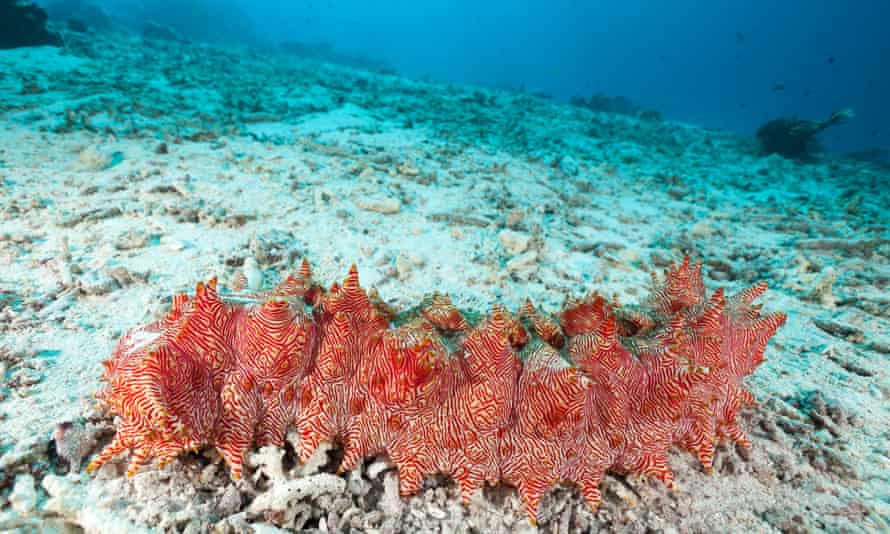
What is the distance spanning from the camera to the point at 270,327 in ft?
6.43

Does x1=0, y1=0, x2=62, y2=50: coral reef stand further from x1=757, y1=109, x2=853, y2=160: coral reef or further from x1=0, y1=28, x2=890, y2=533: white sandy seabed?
x1=757, y1=109, x2=853, y2=160: coral reef

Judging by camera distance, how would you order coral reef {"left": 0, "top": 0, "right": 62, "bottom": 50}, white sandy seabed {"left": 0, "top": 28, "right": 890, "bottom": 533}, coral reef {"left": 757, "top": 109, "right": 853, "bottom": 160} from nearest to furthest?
white sandy seabed {"left": 0, "top": 28, "right": 890, "bottom": 533}
coral reef {"left": 0, "top": 0, "right": 62, "bottom": 50}
coral reef {"left": 757, "top": 109, "right": 853, "bottom": 160}

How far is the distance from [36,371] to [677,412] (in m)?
3.70

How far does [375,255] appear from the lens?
457 cm

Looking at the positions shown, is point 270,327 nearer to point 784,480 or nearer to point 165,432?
point 165,432

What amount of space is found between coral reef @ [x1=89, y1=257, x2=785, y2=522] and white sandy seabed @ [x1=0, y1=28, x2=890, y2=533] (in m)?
0.19

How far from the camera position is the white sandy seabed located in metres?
2.03

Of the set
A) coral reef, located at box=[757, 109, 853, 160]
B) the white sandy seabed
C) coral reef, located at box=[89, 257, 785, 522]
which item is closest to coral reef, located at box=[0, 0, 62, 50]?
the white sandy seabed

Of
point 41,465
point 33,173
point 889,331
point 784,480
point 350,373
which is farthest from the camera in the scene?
point 33,173

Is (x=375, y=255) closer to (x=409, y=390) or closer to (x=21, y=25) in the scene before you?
(x=409, y=390)

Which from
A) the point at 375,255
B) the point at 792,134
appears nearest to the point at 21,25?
the point at 375,255

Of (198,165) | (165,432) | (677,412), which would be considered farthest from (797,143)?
(165,432)

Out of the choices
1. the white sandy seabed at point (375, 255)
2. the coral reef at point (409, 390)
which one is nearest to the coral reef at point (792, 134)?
the white sandy seabed at point (375, 255)

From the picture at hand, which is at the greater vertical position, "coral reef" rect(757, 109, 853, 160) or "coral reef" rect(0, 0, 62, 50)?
"coral reef" rect(757, 109, 853, 160)
